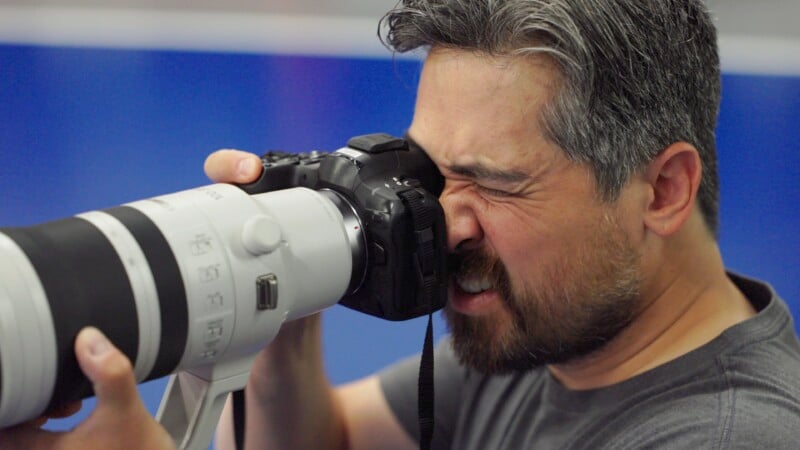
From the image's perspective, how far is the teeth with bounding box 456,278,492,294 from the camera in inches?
35.2

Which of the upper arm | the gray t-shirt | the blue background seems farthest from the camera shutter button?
the blue background

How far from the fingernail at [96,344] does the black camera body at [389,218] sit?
0.81ft

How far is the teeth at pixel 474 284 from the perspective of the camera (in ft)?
2.93

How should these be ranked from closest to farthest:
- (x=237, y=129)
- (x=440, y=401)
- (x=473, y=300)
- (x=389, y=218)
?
1. (x=389, y=218)
2. (x=473, y=300)
3. (x=440, y=401)
4. (x=237, y=129)

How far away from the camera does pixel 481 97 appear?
2.83 ft

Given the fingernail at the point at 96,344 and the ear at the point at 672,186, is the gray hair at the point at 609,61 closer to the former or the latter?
the ear at the point at 672,186

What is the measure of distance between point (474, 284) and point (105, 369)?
0.38 m

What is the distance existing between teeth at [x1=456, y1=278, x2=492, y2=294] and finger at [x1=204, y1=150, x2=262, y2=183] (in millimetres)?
206

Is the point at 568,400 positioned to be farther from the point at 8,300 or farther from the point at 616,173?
the point at 8,300

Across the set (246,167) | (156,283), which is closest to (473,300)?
(246,167)

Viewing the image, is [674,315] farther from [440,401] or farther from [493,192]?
[440,401]

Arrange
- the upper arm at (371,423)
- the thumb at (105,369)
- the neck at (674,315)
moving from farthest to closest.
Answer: the upper arm at (371,423) < the neck at (674,315) < the thumb at (105,369)

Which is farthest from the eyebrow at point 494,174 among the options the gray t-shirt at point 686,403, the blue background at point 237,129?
the blue background at point 237,129

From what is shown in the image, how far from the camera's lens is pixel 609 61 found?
0.85 m
